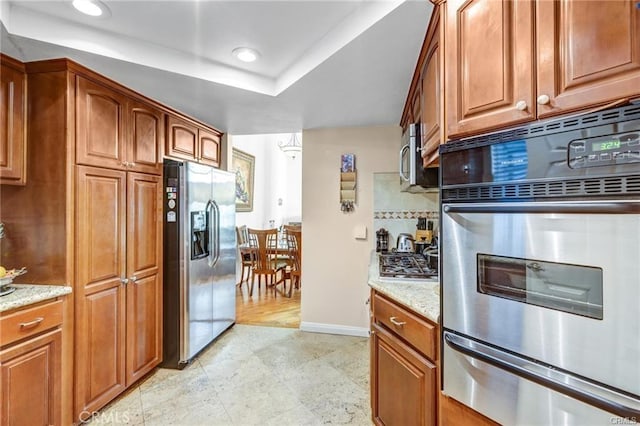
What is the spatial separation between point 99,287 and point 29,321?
42cm

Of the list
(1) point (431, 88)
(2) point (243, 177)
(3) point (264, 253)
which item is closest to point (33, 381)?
(1) point (431, 88)

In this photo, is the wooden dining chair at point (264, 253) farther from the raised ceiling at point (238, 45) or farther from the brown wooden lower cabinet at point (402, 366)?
the brown wooden lower cabinet at point (402, 366)

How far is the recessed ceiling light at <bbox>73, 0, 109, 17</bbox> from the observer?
1.50 meters

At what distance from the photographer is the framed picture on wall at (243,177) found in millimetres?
5117

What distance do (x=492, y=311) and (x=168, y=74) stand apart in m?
2.24

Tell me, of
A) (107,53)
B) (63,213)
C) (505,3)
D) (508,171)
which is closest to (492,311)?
(508,171)

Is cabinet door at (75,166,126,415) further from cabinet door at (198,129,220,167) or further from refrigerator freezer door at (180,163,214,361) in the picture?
cabinet door at (198,129,220,167)

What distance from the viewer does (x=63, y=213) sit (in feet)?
5.82

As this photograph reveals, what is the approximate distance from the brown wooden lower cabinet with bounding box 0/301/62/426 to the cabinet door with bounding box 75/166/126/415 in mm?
139

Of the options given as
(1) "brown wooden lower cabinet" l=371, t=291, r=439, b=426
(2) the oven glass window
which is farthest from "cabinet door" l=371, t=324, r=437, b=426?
(2) the oven glass window

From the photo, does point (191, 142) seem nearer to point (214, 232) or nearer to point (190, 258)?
point (214, 232)

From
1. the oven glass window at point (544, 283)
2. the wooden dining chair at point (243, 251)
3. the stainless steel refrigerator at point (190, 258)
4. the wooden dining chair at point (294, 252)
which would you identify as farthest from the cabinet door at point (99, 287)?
the wooden dining chair at point (243, 251)

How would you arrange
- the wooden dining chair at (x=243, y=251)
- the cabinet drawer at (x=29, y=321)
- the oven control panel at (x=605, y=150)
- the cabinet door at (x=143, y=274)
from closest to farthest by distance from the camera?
the oven control panel at (x=605, y=150), the cabinet drawer at (x=29, y=321), the cabinet door at (x=143, y=274), the wooden dining chair at (x=243, y=251)

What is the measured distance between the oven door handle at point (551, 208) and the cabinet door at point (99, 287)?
2059 millimetres
